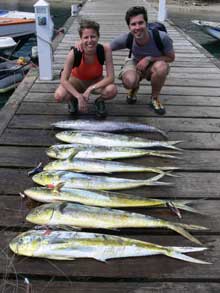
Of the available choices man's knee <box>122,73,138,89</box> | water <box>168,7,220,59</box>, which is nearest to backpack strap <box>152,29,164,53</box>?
man's knee <box>122,73,138,89</box>

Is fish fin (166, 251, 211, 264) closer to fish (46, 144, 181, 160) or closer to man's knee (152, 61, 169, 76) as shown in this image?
fish (46, 144, 181, 160)

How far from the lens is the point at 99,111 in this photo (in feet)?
14.0

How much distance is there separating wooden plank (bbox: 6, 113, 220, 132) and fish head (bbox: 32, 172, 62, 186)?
1.15 m

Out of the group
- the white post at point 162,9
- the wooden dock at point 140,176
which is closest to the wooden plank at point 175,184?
the wooden dock at point 140,176

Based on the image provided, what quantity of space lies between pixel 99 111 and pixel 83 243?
7.35 ft

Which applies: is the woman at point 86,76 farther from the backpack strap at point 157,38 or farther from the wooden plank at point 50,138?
the backpack strap at point 157,38

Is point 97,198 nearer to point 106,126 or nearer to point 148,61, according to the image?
point 106,126

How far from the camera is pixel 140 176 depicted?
3145 millimetres

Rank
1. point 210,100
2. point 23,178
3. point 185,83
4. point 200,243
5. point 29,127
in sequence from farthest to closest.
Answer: point 185,83, point 210,100, point 29,127, point 23,178, point 200,243

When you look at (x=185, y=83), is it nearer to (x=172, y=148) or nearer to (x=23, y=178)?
(x=172, y=148)

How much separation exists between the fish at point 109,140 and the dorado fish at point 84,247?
1373 mm

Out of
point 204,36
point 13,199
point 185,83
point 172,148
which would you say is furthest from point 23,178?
point 204,36

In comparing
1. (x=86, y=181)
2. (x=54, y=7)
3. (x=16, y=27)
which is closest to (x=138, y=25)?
(x=86, y=181)

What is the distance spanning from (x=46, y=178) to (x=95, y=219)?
633 mm
